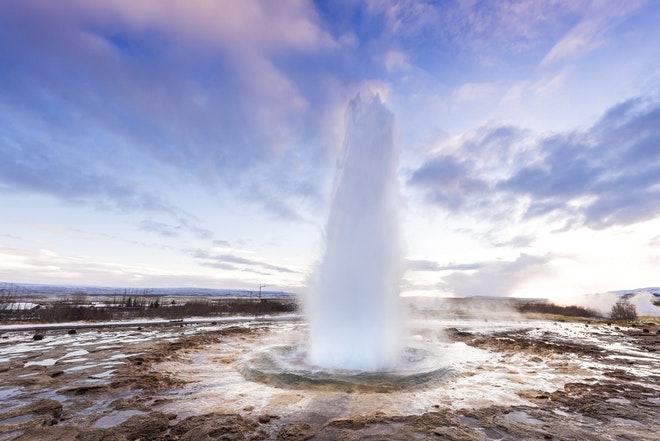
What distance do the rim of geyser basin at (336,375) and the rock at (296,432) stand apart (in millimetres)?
3620

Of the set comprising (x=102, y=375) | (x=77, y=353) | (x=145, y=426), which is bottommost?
(x=77, y=353)

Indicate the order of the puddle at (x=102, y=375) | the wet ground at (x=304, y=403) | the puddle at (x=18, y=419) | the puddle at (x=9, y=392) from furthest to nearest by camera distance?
the puddle at (x=102, y=375)
the puddle at (x=9, y=392)
the puddle at (x=18, y=419)
the wet ground at (x=304, y=403)

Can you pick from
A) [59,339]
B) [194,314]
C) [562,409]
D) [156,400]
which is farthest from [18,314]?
[562,409]

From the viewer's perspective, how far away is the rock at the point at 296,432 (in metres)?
7.11

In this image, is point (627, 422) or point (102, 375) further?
point (102, 375)

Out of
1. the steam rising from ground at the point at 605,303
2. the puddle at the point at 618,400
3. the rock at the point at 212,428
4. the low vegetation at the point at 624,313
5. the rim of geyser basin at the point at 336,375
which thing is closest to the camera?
the rock at the point at 212,428

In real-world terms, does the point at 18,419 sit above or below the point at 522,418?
below

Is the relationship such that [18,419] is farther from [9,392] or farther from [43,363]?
[43,363]

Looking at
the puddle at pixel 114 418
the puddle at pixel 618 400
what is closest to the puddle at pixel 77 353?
the puddle at pixel 114 418

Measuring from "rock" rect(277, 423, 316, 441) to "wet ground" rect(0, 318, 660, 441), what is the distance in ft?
0.14

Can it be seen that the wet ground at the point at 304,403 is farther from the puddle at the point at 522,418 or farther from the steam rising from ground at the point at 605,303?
the steam rising from ground at the point at 605,303

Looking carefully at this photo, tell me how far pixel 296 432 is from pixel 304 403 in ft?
7.54

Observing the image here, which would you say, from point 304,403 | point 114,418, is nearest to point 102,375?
point 114,418

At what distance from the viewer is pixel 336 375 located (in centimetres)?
1274
